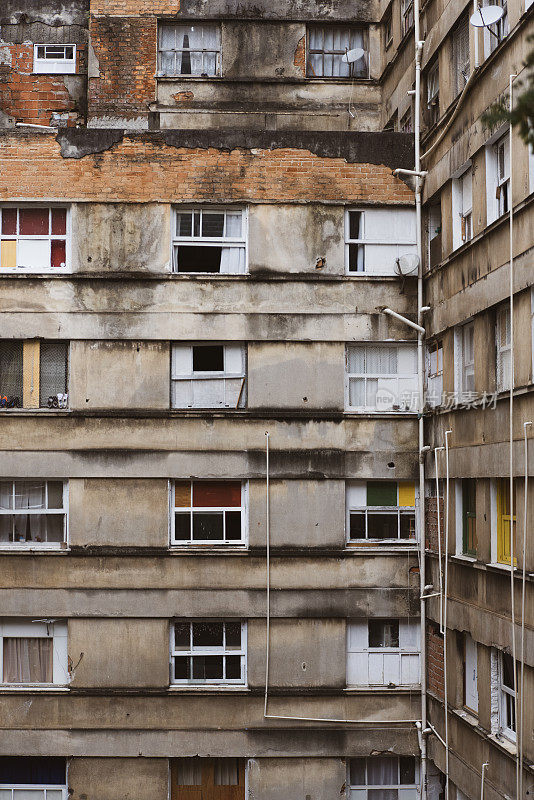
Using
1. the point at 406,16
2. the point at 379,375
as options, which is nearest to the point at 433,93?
the point at 406,16

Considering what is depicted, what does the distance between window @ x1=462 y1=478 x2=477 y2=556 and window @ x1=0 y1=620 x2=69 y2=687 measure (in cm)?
731

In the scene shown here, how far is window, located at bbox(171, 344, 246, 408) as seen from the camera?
57.5 feet

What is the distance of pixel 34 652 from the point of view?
17.1 m

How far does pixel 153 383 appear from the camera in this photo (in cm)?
1730

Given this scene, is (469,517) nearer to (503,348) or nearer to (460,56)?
(503,348)

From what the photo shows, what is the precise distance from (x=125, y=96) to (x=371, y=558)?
35.9 feet

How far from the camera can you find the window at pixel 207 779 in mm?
16891

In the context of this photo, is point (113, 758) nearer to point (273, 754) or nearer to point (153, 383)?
point (273, 754)

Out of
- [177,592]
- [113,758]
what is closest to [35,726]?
[113,758]

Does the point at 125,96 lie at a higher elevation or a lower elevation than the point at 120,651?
higher

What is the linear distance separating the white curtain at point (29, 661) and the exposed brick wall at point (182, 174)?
8.18m

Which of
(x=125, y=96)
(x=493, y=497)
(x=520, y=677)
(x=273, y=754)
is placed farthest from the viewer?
(x=125, y=96)

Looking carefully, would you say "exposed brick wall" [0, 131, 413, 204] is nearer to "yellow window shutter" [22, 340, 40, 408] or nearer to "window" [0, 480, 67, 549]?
"yellow window shutter" [22, 340, 40, 408]

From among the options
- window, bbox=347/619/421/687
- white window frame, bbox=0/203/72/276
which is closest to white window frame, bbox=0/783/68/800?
window, bbox=347/619/421/687
